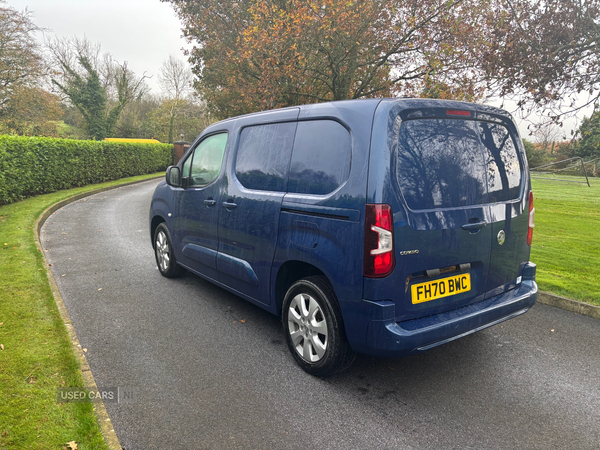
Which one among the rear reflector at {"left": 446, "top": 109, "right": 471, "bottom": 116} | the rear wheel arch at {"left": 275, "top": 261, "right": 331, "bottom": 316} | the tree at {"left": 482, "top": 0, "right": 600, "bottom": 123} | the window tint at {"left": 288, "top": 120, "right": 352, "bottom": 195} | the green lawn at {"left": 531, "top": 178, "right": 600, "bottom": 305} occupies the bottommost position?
the green lawn at {"left": 531, "top": 178, "right": 600, "bottom": 305}

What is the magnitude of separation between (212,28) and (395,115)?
47.6 ft

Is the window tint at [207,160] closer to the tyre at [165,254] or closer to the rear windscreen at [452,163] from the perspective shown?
the tyre at [165,254]

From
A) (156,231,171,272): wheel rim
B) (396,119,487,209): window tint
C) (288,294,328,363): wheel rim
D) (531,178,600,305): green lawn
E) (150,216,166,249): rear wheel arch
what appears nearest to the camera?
(396,119,487,209): window tint

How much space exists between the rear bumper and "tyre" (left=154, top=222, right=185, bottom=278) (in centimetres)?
350

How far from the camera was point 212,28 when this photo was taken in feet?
50.0

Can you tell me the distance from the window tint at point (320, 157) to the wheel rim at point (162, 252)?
9.93 ft

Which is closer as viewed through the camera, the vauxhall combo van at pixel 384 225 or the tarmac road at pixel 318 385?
the tarmac road at pixel 318 385

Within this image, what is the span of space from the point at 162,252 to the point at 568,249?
732cm

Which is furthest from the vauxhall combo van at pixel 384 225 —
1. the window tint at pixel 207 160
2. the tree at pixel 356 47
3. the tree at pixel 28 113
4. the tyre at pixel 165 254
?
the tree at pixel 28 113

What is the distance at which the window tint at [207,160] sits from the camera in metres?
4.50

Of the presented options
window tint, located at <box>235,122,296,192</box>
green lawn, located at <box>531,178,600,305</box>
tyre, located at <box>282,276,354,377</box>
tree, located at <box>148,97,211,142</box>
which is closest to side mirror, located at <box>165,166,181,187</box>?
window tint, located at <box>235,122,296,192</box>

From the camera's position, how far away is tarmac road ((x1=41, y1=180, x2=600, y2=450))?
2.59 metres

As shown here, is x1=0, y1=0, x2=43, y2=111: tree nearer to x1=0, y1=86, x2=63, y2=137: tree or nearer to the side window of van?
x1=0, y1=86, x2=63, y2=137: tree

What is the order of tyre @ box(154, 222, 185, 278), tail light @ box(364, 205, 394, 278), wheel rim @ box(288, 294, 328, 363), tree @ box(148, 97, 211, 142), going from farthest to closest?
tree @ box(148, 97, 211, 142), tyre @ box(154, 222, 185, 278), wheel rim @ box(288, 294, 328, 363), tail light @ box(364, 205, 394, 278)
